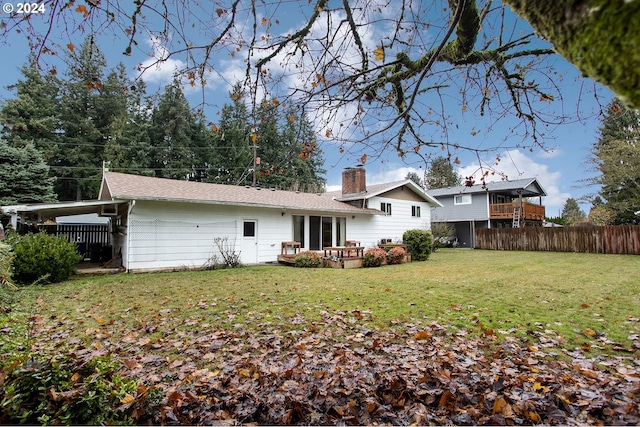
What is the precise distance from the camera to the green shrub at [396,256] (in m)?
15.6

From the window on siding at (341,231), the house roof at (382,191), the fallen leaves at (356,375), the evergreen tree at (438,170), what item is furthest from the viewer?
the house roof at (382,191)

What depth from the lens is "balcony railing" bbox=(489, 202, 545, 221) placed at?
92.6 feet

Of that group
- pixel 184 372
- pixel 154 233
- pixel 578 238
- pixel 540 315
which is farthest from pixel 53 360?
pixel 578 238

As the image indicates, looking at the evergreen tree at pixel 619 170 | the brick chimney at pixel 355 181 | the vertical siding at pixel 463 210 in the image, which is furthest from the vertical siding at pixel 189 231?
the evergreen tree at pixel 619 170

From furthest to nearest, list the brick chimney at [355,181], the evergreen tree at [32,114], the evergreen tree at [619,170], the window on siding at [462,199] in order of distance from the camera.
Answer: the window on siding at [462,199] → the evergreen tree at [32,114] → the evergreen tree at [619,170] → the brick chimney at [355,181]

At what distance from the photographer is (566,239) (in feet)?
69.1

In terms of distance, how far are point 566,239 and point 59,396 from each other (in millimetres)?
26585

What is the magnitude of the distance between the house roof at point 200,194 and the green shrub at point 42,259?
2.26 metres

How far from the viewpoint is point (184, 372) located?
10.9 ft

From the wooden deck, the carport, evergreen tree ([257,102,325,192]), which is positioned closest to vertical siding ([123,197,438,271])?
the wooden deck

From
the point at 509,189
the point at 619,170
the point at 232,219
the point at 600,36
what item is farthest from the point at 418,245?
the point at 619,170

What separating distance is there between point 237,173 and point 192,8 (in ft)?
95.1

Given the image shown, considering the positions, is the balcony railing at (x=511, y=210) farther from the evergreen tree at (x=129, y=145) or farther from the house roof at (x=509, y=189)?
the evergreen tree at (x=129, y=145)

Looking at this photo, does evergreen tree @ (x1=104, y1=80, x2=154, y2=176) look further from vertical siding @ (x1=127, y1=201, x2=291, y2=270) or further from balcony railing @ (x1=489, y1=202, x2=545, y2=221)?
balcony railing @ (x1=489, y1=202, x2=545, y2=221)
